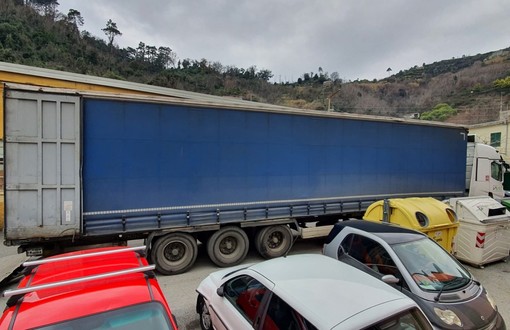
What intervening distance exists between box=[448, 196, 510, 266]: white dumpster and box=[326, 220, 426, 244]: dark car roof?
316 centimetres

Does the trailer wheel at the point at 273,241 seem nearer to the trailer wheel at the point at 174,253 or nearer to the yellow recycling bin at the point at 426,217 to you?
the trailer wheel at the point at 174,253

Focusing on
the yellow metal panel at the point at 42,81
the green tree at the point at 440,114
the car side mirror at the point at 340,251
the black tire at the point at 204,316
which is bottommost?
the black tire at the point at 204,316

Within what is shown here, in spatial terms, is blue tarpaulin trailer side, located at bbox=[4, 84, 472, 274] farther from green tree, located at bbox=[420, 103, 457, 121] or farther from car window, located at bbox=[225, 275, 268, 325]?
green tree, located at bbox=[420, 103, 457, 121]

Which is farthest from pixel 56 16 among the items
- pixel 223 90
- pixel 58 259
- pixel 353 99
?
pixel 58 259

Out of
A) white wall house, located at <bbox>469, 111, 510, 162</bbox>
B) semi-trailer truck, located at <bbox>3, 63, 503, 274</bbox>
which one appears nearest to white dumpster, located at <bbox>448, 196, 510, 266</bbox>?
semi-trailer truck, located at <bbox>3, 63, 503, 274</bbox>

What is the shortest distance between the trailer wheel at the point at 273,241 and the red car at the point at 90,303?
186 inches

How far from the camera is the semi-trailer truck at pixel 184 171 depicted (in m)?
5.27

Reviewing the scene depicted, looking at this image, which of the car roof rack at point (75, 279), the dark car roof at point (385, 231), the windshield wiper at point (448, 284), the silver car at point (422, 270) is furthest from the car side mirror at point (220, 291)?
the windshield wiper at point (448, 284)

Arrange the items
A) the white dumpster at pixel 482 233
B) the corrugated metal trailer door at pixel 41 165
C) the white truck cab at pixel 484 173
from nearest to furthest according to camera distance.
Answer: the corrugated metal trailer door at pixel 41 165, the white dumpster at pixel 482 233, the white truck cab at pixel 484 173

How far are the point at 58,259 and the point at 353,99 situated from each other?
69.9m

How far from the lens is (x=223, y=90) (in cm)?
5684

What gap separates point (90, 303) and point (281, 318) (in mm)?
1599

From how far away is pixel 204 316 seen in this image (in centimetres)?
403

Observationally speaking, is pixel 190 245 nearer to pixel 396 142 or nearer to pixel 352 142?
pixel 352 142
